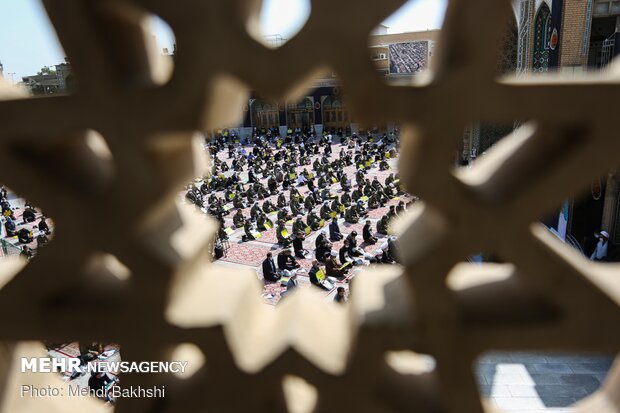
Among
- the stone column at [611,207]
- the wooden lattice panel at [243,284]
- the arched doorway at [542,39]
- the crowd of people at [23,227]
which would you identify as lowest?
the crowd of people at [23,227]

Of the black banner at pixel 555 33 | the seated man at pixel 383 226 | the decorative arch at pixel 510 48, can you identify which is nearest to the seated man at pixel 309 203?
the seated man at pixel 383 226

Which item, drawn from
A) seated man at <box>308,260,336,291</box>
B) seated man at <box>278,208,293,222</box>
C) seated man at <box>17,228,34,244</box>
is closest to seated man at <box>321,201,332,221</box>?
seated man at <box>278,208,293,222</box>

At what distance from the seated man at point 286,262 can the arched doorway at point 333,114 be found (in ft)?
78.1

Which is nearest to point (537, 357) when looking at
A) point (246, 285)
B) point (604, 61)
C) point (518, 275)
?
point (518, 275)

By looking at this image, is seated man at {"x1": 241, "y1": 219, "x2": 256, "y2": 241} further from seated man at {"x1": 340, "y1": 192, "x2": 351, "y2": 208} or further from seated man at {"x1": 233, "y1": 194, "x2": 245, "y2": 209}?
seated man at {"x1": 340, "y1": 192, "x2": 351, "y2": 208}

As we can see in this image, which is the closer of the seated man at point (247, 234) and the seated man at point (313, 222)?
the seated man at point (247, 234)

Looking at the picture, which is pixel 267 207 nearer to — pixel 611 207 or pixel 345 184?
pixel 345 184

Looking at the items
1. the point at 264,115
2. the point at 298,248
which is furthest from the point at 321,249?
the point at 264,115

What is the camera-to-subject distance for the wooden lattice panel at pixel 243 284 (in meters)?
1.67

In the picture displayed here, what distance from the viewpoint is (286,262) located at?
11203mm

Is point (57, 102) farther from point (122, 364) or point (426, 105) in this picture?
point (426, 105)

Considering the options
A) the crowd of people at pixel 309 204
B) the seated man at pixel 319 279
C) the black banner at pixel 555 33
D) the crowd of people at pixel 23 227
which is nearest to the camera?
the seated man at pixel 319 279

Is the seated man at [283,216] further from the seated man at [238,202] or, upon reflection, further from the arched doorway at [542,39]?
the arched doorway at [542,39]

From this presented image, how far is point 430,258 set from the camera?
183 cm
